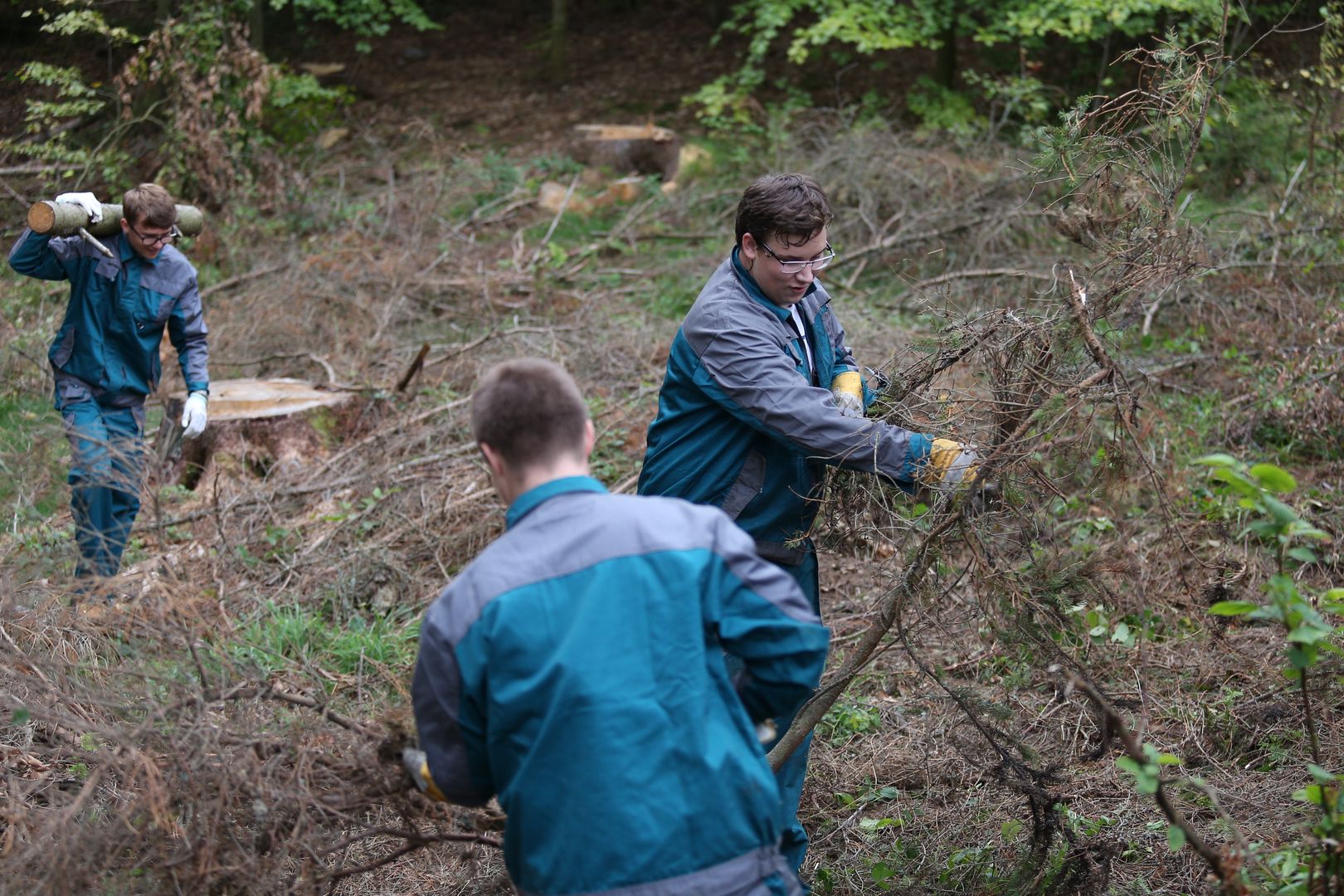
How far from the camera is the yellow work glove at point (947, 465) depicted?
296cm

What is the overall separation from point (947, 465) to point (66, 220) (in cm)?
401

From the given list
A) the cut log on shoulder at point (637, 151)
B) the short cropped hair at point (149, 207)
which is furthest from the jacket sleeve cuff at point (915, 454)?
the cut log on shoulder at point (637, 151)

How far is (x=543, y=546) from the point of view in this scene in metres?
1.93

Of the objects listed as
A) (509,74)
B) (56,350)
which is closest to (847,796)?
(56,350)

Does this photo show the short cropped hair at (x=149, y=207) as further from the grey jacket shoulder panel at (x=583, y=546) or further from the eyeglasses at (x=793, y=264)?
the grey jacket shoulder panel at (x=583, y=546)

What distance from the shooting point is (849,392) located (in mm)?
3332

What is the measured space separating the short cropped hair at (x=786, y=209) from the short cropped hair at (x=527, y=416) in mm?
1196

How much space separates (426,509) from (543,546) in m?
3.97

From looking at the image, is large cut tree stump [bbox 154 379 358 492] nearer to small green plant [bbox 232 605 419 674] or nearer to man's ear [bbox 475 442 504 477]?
small green plant [bbox 232 605 419 674]

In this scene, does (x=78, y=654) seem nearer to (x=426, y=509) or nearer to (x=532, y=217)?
(x=426, y=509)

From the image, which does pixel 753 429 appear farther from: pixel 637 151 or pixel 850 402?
pixel 637 151

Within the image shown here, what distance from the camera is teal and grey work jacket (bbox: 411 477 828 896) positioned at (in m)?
1.88

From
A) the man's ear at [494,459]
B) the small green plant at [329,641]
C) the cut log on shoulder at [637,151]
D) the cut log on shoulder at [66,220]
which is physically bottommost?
the cut log on shoulder at [637,151]

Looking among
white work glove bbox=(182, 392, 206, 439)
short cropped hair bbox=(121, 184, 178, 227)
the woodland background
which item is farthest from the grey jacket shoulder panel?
white work glove bbox=(182, 392, 206, 439)
